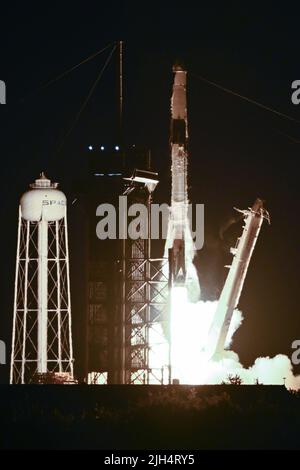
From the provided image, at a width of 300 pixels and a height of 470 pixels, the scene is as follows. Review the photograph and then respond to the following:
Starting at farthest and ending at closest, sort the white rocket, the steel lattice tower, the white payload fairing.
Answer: the steel lattice tower → the white payload fairing → the white rocket

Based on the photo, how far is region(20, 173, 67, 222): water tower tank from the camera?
5941 centimetres

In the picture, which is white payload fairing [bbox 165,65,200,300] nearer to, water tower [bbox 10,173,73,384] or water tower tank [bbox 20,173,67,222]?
water tower [bbox 10,173,73,384]

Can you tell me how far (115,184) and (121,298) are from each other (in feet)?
19.4

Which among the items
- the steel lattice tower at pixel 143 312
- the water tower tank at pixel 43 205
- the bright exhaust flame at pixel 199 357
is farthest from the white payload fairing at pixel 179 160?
the water tower tank at pixel 43 205

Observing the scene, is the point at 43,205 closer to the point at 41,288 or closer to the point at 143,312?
the point at 41,288

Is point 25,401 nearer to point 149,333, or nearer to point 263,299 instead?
point 149,333

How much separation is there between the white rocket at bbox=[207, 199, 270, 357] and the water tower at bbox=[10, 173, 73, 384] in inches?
242

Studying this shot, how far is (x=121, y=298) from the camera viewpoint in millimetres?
59062

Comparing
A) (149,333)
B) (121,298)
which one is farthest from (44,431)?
(149,333)

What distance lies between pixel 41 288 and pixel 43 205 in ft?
11.8

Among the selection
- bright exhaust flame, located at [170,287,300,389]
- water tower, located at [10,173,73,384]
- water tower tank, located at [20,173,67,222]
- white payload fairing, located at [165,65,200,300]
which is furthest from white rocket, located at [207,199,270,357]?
water tower tank, located at [20,173,67,222]

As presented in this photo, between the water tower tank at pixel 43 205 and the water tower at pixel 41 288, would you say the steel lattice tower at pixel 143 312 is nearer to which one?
the water tower at pixel 41 288

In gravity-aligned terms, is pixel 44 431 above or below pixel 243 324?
below
